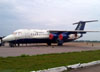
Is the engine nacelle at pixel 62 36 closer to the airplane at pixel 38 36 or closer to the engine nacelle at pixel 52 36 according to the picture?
the airplane at pixel 38 36

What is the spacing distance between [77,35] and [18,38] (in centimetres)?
1474

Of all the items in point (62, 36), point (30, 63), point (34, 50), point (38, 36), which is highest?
point (30, 63)

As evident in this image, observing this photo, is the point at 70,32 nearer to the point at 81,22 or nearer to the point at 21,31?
the point at 81,22

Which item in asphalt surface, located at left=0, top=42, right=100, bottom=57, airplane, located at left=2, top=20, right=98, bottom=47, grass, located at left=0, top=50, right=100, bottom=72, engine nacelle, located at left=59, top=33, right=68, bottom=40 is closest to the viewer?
grass, located at left=0, top=50, right=100, bottom=72

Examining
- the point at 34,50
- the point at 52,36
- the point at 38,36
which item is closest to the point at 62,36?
the point at 52,36

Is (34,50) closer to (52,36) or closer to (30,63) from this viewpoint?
(30,63)

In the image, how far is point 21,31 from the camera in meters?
36.1

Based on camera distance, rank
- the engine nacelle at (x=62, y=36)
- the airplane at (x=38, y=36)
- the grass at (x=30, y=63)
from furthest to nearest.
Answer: the engine nacelle at (x=62, y=36), the airplane at (x=38, y=36), the grass at (x=30, y=63)

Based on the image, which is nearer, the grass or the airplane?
the grass

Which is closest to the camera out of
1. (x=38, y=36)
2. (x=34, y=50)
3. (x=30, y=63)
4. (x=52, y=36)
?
(x=30, y=63)

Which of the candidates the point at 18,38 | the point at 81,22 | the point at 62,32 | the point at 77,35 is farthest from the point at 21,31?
the point at 81,22

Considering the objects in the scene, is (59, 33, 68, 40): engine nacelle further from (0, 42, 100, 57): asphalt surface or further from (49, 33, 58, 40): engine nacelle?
(0, 42, 100, 57): asphalt surface

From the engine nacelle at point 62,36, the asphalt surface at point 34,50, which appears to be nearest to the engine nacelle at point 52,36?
the engine nacelle at point 62,36

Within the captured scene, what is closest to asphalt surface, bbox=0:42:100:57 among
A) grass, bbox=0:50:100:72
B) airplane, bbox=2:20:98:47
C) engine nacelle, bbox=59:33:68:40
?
airplane, bbox=2:20:98:47
